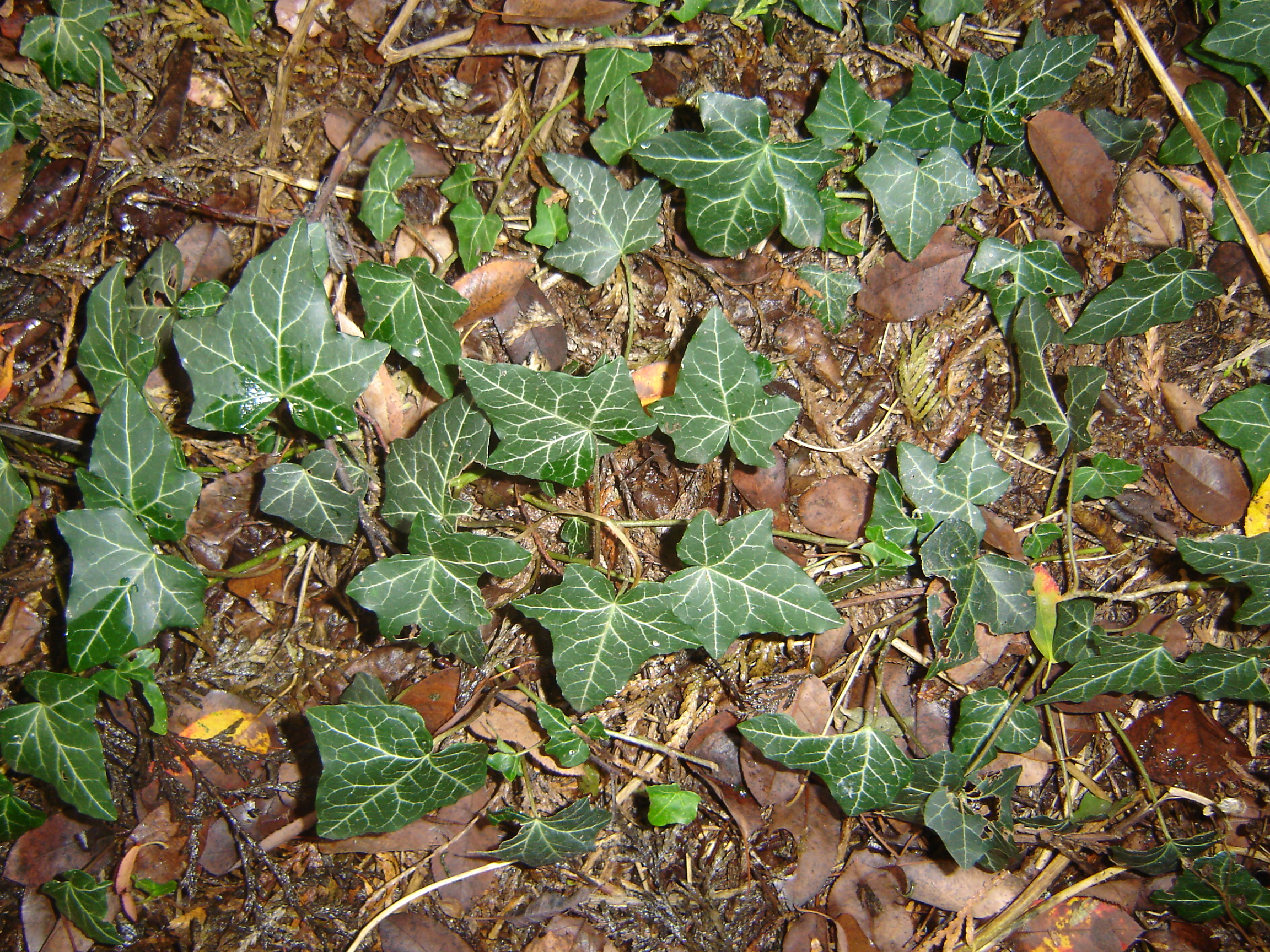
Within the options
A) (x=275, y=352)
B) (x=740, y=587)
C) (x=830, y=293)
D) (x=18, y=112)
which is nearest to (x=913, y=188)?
(x=830, y=293)

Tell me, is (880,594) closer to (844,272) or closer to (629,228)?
(844,272)

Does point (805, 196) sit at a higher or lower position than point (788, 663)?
higher

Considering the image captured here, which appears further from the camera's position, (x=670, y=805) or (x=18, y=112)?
(x=18, y=112)

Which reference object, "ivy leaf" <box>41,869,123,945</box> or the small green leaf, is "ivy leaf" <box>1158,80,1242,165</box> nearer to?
the small green leaf

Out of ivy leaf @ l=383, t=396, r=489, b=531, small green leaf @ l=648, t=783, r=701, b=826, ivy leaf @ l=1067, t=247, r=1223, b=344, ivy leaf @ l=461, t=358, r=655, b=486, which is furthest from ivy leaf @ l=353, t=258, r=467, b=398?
ivy leaf @ l=1067, t=247, r=1223, b=344

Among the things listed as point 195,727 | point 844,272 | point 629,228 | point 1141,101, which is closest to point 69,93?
point 629,228

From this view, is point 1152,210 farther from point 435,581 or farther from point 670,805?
point 435,581
